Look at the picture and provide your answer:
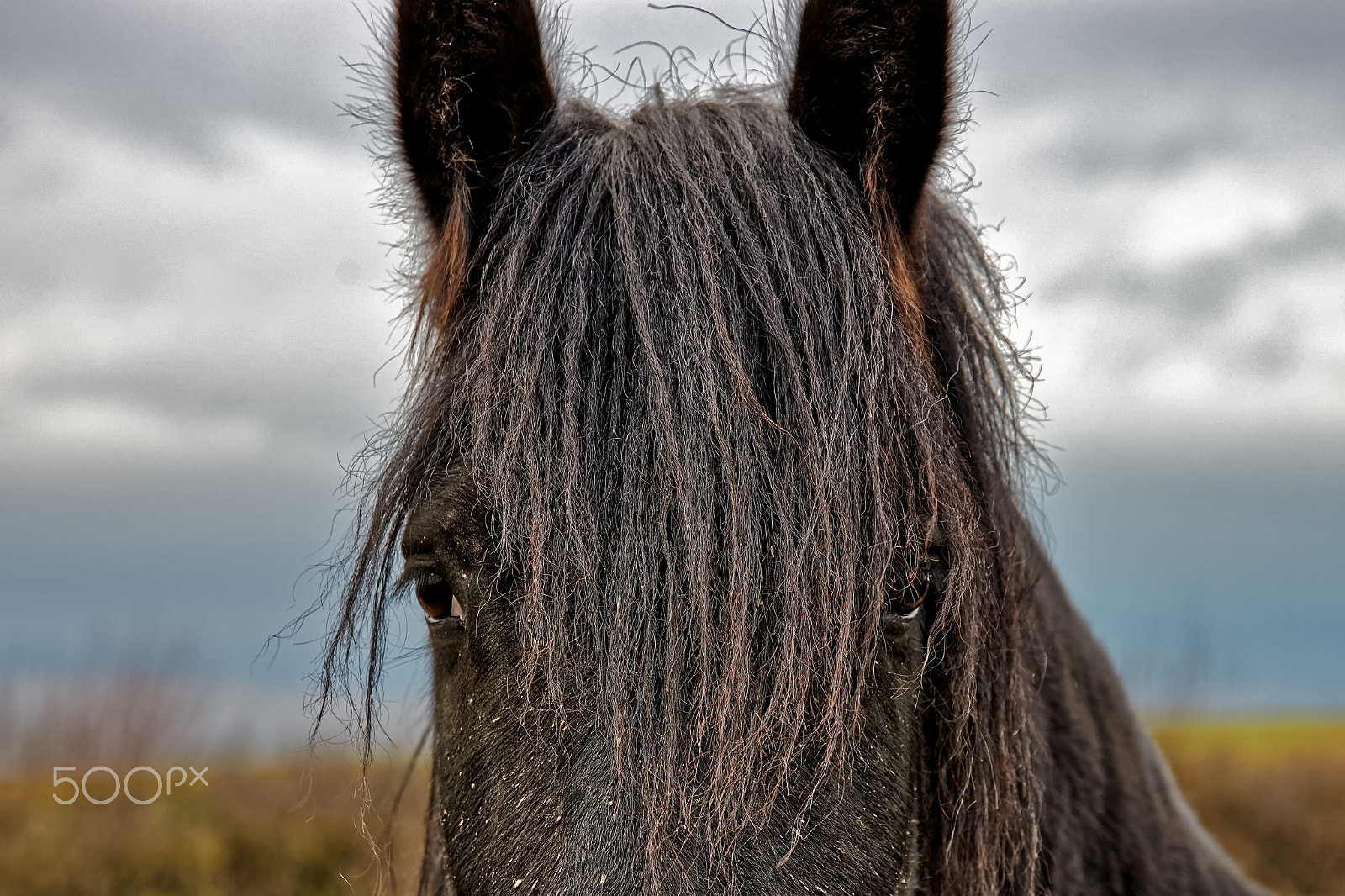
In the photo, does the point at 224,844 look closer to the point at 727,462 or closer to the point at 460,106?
the point at 460,106

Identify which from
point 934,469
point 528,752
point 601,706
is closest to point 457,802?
point 528,752

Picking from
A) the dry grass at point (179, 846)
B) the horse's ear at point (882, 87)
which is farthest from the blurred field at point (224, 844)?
the horse's ear at point (882, 87)

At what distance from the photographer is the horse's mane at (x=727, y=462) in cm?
156

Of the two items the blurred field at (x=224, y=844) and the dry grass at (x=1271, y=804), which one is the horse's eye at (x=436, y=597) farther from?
the dry grass at (x=1271, y=804)

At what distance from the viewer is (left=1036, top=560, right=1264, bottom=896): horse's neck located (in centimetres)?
251

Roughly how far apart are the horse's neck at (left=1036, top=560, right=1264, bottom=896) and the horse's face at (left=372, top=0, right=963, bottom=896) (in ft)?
2.54

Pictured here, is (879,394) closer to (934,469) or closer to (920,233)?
(934,469)

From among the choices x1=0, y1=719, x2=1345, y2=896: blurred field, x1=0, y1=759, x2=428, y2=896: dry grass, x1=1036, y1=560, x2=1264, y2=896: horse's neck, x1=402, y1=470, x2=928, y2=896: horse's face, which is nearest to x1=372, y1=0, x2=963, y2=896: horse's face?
x1=402, y1=470, x2=928, y2=896: horse's face

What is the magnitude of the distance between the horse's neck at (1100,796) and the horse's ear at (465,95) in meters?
1.95

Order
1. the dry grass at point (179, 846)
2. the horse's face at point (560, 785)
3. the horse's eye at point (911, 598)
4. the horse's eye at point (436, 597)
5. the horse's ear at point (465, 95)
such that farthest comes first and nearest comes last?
the dry grass at point (179, 846) < the horse's ear at point (465, 95) < the horse's eye at point (436, 597) < the horse's eye at point (911, 598) < the horse's face at point (560, 785)

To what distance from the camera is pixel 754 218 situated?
214 centimetres

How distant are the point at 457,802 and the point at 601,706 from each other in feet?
1.72

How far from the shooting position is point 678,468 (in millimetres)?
1664

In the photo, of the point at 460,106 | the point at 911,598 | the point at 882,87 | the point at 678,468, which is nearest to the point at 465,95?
the point at 460,106
